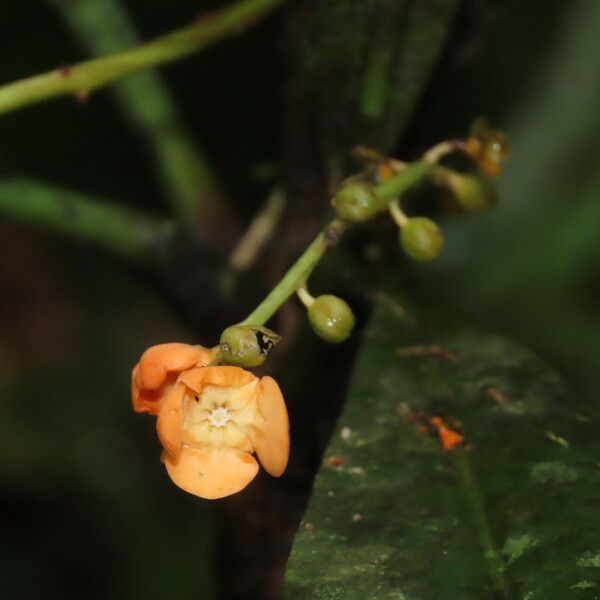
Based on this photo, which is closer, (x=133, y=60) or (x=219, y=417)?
(x=219, y=417)

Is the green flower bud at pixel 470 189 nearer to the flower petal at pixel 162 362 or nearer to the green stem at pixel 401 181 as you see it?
the green stem at pixel 401 181

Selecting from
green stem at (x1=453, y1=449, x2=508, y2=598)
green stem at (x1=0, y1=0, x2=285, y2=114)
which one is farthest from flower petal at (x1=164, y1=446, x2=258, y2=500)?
green stem at (x1=0, y1=0, x2=285, y2=114)

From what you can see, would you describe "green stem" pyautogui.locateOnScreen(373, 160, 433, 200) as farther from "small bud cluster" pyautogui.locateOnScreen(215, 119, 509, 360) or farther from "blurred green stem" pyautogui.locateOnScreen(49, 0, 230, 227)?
"blurred green stem" pyautogui.locateOnScreen(49, 0, 230, 227)

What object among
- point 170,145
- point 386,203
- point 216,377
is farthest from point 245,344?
point 170,145

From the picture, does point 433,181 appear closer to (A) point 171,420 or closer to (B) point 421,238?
(B) point 421,238

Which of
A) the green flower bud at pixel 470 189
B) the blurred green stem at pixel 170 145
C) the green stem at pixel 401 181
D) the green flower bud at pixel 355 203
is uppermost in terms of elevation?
the blurred green stem at pixel 170 145

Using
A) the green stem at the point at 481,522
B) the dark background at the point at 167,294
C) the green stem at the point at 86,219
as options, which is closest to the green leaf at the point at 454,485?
the green stem at the point at 481,522

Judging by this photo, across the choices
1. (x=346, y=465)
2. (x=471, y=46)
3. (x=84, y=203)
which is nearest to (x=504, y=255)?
(x=471, y=46)
